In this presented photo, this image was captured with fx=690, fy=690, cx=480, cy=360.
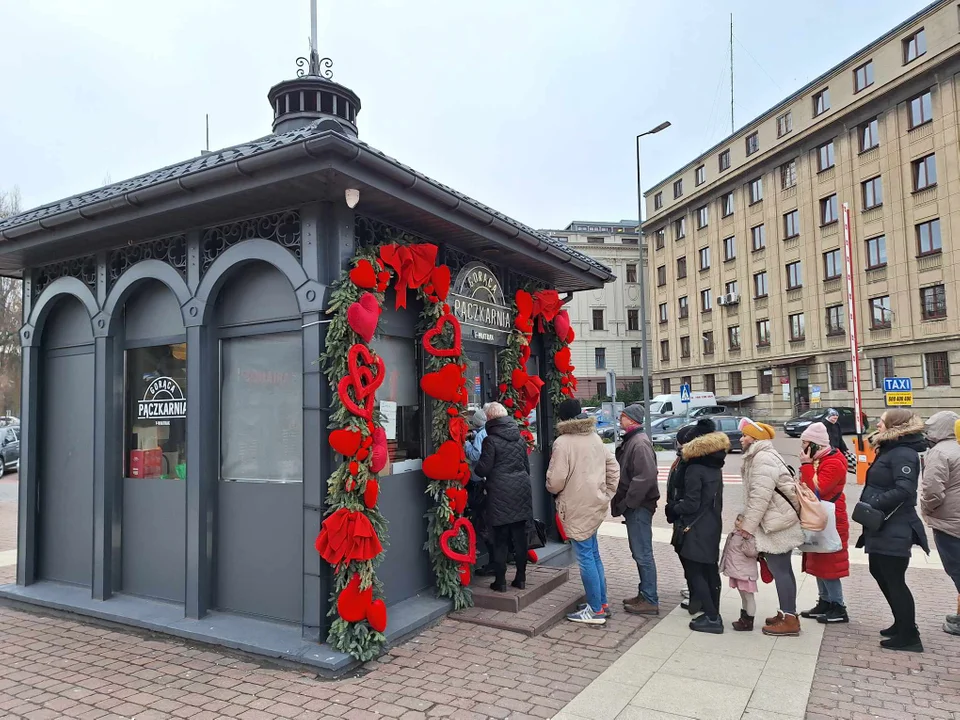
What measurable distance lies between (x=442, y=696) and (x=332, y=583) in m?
1.19

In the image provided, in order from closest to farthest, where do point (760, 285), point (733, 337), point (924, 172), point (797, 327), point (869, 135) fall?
1. point (924, 172)
2. point (869, 135)
3. point (797, 327)
4. point (760, 285)
5. point (733, 337)

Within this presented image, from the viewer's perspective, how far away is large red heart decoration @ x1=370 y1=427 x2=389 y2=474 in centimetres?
505

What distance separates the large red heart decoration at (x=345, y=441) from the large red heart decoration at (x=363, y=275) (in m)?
1.09

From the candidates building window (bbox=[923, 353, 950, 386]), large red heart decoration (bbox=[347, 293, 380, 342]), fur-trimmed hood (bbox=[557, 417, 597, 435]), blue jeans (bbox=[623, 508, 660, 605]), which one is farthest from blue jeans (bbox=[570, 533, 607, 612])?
building window (bbox=[923, 353, 950, 386])

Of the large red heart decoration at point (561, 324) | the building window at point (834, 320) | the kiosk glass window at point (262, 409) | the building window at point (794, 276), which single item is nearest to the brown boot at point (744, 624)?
the kiosk glass window at point (262, 409)

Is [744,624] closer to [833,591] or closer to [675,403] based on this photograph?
[833,591]

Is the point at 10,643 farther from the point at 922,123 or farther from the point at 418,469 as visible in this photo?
the point at 922,123

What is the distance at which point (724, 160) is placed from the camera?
142 feet

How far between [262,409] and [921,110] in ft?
113

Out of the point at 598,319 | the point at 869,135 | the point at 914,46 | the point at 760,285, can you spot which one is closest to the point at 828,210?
the point at 869,135

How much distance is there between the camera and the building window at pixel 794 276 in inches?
1470

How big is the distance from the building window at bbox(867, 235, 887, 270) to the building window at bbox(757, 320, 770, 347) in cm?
748

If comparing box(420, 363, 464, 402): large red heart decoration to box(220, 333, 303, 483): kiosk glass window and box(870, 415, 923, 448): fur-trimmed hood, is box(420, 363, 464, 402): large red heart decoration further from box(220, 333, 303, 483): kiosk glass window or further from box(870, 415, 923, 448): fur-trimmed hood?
box(870, 415, 923, 448): fur-trimmed hood

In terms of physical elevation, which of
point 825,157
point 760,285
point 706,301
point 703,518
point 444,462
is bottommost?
point 703,518
